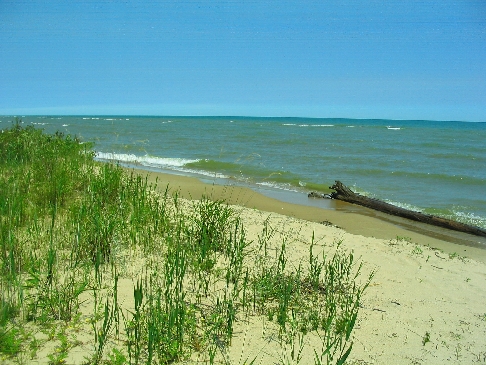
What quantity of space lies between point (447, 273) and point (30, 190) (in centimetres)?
558

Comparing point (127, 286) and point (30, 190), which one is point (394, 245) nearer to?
point (127, 286)

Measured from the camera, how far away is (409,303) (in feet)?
13.7

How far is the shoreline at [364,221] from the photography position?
7777 millimetres

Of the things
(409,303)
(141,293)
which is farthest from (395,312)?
(141,293)

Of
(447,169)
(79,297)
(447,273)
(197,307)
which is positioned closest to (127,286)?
(79,297)

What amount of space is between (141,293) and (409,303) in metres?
2.83

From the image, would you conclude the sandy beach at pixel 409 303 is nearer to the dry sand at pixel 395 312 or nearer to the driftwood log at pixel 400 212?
the dry sand at pixel 395 312

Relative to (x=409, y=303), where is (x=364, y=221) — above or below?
below

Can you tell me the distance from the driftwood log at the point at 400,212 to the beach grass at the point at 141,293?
16.5 feet

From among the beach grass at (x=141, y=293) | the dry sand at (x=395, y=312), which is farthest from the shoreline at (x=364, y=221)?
the beach grass at (x=141, y=293)

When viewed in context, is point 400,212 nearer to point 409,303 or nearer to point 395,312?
point 409,303

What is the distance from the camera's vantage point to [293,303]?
3680mm

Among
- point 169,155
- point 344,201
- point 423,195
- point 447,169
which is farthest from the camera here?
point 169,155

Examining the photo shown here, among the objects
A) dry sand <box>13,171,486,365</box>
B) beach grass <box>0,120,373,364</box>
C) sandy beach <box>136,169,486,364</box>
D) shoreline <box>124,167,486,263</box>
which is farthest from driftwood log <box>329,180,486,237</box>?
beach grass <box>0,120,373,364</box>
